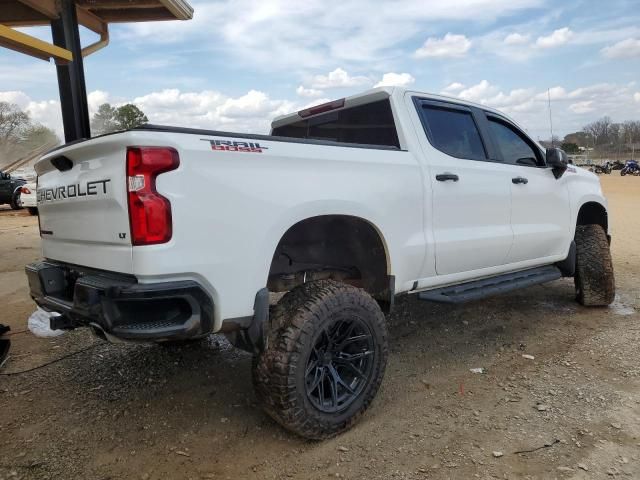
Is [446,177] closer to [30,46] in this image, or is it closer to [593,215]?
[593,215]

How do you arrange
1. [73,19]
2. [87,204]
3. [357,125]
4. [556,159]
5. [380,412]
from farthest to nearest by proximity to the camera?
[73,19], [556,159], [357,125], [380,412], [87,204]

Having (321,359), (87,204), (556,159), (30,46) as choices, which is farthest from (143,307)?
(30,46)

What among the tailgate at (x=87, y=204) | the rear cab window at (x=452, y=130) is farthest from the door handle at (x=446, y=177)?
the tailgate at (x=87, y=204)

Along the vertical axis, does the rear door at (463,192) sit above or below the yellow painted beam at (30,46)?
below

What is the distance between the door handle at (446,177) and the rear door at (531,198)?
838 millimetres

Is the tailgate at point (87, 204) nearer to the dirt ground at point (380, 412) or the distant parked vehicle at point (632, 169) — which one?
the dirt ground at point (380, 412)

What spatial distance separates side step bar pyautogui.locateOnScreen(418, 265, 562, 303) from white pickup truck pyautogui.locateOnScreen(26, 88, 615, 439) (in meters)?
0.02

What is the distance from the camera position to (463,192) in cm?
370

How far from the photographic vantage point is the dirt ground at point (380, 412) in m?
2.58

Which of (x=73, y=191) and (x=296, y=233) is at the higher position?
(x=73, y=191)

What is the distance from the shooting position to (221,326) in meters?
2.41

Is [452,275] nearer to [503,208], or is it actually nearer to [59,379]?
[503,208]

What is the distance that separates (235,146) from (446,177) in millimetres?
1704

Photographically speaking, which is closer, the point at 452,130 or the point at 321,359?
the point at 321,359
